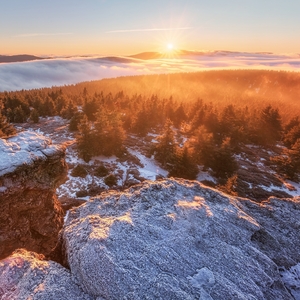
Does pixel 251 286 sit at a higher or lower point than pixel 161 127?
higher

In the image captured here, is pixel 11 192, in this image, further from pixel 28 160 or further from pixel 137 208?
pixel 137 208

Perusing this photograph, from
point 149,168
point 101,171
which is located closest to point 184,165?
point 149,168

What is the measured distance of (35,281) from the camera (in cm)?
566

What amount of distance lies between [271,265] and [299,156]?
30.7m

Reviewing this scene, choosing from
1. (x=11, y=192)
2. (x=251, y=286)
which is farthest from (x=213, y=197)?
(x=11, y=192)

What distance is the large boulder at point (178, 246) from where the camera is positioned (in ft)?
18.2

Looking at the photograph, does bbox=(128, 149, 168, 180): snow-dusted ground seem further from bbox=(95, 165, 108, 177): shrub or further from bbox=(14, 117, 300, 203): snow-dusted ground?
bbox=(95, 165, 108, 177): shrub

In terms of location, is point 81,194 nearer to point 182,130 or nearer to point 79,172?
point 79,172

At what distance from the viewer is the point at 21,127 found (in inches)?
1796

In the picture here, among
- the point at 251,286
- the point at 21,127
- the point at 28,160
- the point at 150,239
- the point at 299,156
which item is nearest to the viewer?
the point at 251,286

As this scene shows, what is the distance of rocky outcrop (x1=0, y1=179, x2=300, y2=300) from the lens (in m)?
5.56

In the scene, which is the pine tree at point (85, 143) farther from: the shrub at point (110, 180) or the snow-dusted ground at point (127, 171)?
the shrub at point (110, 180)

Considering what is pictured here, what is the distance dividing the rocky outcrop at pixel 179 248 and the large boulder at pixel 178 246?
0.02 m

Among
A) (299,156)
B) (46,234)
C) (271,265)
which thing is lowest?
(299,156)
